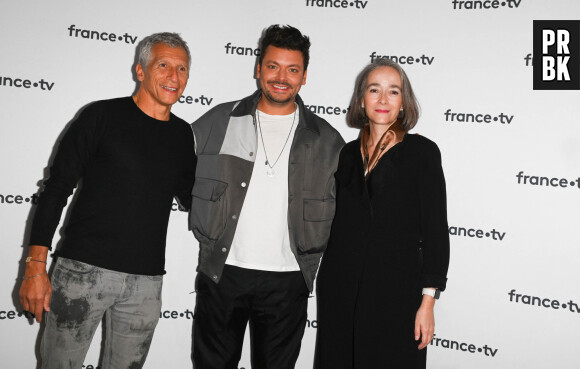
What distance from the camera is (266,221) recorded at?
2525 millimetres

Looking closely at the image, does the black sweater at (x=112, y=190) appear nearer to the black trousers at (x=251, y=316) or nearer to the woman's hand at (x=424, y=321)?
the black trousers at (x=251, y=316)

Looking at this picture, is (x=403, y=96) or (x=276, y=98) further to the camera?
(x=276, y=98)

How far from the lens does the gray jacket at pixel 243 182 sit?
8.32ft

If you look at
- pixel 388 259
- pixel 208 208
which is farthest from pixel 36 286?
pixel 388 259

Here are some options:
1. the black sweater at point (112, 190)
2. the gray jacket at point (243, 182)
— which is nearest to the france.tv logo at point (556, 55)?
the gray jacket at point (243, 182)

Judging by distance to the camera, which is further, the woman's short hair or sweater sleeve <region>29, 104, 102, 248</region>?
the woman's short hair

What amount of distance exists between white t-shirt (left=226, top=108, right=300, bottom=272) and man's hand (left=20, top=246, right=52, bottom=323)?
2.91ft

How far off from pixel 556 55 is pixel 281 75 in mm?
1838

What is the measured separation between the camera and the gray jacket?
99.8 inches

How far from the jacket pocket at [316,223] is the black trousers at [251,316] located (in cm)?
18

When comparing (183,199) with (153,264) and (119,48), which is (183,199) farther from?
(119,48)

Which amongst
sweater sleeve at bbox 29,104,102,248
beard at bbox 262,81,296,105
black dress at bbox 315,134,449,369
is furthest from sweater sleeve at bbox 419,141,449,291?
sweater sleeve at bbox 29,104,102,248

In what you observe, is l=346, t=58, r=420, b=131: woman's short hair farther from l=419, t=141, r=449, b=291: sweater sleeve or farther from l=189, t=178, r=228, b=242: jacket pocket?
l=189, t=178, r=228, b=242: jacket pocket

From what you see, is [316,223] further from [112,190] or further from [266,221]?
[112,190]
